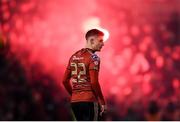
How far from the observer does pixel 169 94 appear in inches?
471

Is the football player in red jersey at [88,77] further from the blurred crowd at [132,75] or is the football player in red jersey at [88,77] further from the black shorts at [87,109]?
the blurred crowd at [132,75]

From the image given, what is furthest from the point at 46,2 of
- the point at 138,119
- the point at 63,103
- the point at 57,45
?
the point at 138,119

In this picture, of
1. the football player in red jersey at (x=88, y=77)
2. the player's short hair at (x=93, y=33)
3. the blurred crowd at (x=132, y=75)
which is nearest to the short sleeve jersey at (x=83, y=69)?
the football player in red jersey at (x=88, y=77)

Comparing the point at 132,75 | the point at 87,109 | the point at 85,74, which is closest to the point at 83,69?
the point at 85,74

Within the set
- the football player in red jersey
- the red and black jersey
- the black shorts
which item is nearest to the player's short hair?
the football player in red jersey

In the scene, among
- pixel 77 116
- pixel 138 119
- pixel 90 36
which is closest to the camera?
pixel 90 36

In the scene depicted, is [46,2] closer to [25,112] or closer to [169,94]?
[25,112]

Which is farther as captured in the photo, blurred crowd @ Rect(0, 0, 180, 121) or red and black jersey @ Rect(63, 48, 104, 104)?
blurred crowd @ Rect(0, 0, 180, 121)

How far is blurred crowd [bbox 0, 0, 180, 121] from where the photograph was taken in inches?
470

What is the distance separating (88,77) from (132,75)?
8387 mm

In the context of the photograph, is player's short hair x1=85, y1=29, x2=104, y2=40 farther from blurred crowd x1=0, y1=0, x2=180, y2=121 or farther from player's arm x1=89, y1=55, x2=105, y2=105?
blurred crowd x1=0, y1=0, x2=180, y2=121

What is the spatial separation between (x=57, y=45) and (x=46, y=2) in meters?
0.87

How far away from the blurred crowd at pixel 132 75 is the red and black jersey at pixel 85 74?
820 cm

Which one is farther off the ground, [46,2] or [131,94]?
[46,2]
